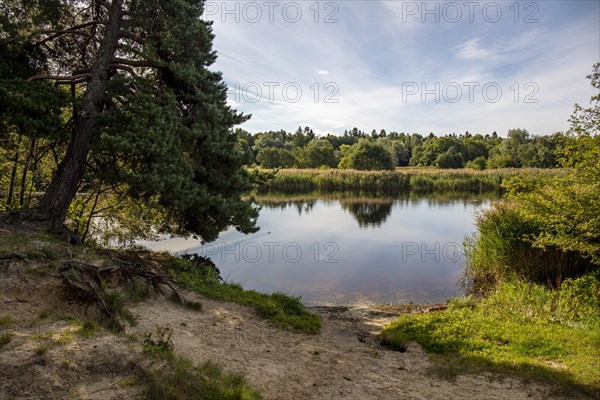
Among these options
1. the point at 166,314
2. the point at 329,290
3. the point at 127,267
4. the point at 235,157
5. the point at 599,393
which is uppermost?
the point at 235,157

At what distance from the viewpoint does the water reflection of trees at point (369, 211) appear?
28055 millimetres

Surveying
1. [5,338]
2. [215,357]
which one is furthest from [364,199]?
[5,338]

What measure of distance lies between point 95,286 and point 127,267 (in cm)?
164

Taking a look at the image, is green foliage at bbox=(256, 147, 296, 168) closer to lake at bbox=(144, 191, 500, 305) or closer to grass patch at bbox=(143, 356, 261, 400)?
lake at bbox=(144, 191, 500, 305)

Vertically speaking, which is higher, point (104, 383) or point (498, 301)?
point (104, 383)

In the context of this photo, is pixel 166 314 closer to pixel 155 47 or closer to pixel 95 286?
pixel 95 286

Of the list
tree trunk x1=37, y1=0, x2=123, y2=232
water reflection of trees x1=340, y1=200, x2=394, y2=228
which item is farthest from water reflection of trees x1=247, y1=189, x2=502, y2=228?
tree trunk x1=37, y1=0, x2=123, y2=232

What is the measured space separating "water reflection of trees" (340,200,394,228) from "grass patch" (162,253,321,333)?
17.5m

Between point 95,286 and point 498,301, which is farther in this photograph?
point 498,301

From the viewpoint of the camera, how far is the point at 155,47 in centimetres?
977

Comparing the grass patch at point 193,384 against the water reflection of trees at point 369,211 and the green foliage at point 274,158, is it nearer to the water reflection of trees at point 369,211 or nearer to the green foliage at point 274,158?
the water reflection of trees at point 369,211

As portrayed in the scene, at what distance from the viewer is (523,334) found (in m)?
7.56

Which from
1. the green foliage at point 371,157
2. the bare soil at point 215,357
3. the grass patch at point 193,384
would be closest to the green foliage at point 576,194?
the bare soil at point 215,357

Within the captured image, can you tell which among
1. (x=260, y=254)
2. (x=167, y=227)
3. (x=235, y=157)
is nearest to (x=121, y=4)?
(x=235, y=157)
